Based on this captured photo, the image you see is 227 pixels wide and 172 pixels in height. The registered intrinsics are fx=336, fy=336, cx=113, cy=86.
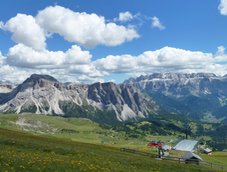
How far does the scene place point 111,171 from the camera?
40.7 meters

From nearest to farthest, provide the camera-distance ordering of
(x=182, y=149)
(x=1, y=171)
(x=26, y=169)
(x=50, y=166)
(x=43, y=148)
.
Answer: (x=1, y=171) < (x=26, y=169) < (x=50, y=166) < (x=43, y=148) < (x=182, y=149)

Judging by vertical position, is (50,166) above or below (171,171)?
above

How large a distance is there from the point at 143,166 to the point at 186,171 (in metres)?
8.70

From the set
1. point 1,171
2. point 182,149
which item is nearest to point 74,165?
point 1,171

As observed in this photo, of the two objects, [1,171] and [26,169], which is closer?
[1,171]

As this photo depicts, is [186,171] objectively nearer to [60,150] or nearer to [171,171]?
[171,171]

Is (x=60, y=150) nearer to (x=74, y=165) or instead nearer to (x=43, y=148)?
(x=43, y=148)

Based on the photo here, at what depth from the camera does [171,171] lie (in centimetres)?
5378

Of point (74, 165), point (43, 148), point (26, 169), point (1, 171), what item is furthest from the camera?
point (43, 148)

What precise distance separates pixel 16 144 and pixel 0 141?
3209mm

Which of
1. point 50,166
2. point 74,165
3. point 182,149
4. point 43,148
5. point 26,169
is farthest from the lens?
point 182,149

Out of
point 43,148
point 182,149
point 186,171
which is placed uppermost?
point 43,148

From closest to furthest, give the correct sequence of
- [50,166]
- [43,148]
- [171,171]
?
[50,166], [171,171], [43,148]

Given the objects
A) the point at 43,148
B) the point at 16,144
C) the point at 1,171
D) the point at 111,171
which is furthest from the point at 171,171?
the point at 1,171
